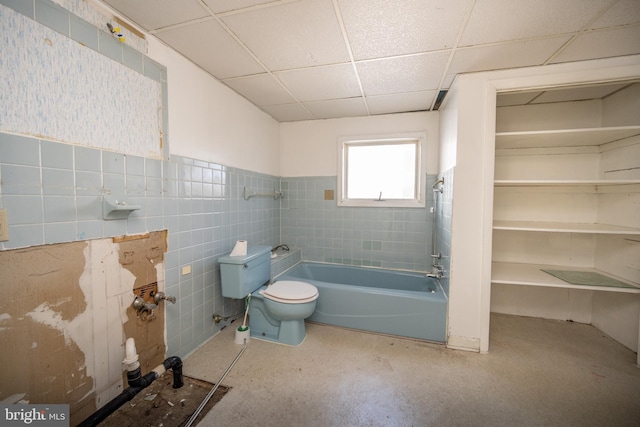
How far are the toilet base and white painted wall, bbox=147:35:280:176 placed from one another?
1.29 m

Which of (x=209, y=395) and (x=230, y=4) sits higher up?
(x=230, y=4)

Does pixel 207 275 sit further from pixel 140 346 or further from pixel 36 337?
pixel 36 337

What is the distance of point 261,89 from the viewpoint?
7.01ft

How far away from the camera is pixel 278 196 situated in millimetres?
2934

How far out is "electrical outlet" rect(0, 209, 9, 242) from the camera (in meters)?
0.90

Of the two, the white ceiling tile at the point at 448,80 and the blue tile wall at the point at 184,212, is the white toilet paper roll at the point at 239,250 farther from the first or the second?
the white ceiling tile at the point at 448,80

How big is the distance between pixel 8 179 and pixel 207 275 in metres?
1.19

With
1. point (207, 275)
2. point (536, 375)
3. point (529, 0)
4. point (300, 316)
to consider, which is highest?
point (529, 0)

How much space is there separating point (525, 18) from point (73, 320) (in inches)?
109

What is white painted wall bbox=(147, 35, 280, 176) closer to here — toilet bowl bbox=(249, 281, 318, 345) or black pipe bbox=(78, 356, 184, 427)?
toilet bowl bbox=(249, 281, 318, 345)

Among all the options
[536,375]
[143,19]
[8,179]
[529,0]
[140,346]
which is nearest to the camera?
[8,179]

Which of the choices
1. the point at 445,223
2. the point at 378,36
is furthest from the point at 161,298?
the point at 445,223

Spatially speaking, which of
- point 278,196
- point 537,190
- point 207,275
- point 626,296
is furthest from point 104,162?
point 626,296

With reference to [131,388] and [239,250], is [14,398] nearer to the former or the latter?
[131,388]
